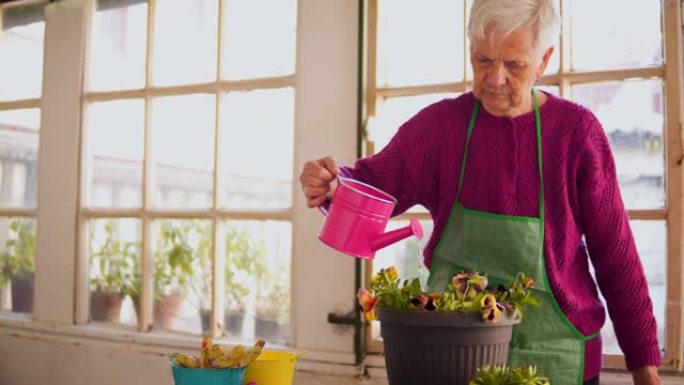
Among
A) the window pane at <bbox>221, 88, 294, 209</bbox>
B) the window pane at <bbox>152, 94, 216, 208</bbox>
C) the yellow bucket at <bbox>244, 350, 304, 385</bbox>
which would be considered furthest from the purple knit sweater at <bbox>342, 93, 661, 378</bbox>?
the window pane at <bbox>152, 94, 216, 208</bbox>

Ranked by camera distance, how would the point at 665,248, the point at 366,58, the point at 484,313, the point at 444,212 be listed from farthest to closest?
the point at 366,58
the point at 665,248
the point at 444,212
the point at 484,313

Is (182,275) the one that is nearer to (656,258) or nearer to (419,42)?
(419,42)

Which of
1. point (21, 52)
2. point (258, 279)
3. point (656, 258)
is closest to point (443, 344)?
point (656, 258)

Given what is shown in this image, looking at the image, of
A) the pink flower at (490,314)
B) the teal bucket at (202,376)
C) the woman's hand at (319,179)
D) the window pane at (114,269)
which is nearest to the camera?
the pink flower at (490,314)

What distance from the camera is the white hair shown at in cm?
126

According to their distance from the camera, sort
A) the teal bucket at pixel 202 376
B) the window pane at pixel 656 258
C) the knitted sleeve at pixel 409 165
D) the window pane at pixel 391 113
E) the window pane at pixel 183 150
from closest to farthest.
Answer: the teal bucket at pixel 202 376 < the knitted sleeve at pixel 409 165 < the window pane at pixel 656 258 < the window pane at pixel 391 113 < the window pane at pixel 183 150

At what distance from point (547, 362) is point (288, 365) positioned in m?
0.48

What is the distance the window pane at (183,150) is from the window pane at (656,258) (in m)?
1.32

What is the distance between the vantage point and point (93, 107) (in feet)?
8.24

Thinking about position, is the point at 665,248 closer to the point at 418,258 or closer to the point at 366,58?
the point at 418,258

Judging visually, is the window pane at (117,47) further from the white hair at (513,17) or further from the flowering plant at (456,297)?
the flowering plant at (456,297)

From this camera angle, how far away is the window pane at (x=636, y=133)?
170cm

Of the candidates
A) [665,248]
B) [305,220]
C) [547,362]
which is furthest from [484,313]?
[305,220]

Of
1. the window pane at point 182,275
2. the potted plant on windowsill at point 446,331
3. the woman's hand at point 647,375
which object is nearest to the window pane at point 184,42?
the window pane at point 182,275
